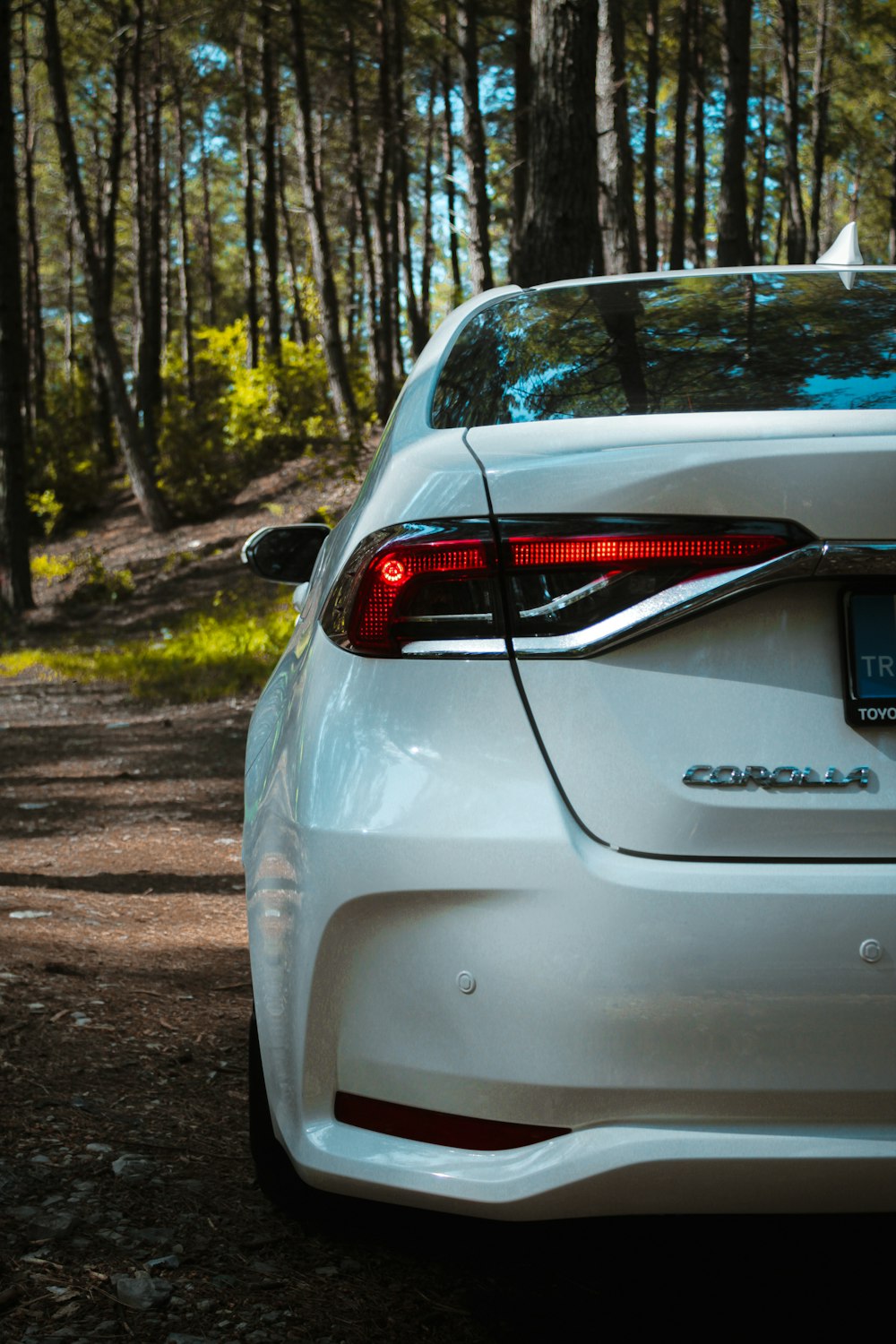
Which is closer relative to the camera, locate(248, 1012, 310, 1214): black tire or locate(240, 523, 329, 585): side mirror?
locate(248, 1012, 310, 1214): black tire

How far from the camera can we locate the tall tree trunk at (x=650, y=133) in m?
26.0

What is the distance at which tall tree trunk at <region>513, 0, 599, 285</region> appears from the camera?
29.5 feet

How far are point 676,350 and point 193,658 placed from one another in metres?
10.6

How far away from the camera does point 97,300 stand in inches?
813

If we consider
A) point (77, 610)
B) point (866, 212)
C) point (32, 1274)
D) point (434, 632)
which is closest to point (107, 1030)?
point (32, 1274)

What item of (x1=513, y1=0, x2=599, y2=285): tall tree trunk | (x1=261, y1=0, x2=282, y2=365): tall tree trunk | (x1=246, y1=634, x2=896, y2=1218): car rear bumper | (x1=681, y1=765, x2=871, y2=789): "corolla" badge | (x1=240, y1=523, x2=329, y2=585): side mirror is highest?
(x1=261, y1=0, x2=282, y2=365): tall tree trunk

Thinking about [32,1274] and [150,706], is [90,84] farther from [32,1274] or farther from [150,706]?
[32,1274]

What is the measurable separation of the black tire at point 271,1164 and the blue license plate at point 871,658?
1.25m

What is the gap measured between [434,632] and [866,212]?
58.6 m

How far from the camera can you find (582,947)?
69.7 inches

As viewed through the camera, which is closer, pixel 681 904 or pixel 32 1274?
pixel 681 904

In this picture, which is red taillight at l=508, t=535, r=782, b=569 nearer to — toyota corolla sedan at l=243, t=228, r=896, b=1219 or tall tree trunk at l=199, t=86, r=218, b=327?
toyota corolla sedan at l=243, t=228, r=896, b=1219

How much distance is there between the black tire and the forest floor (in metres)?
0.05

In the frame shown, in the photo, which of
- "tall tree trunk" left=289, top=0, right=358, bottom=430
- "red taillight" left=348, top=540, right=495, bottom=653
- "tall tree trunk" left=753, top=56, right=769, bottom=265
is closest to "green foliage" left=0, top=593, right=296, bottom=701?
"tall tree trunk" left=289, top=0, right=358, bottom=430
